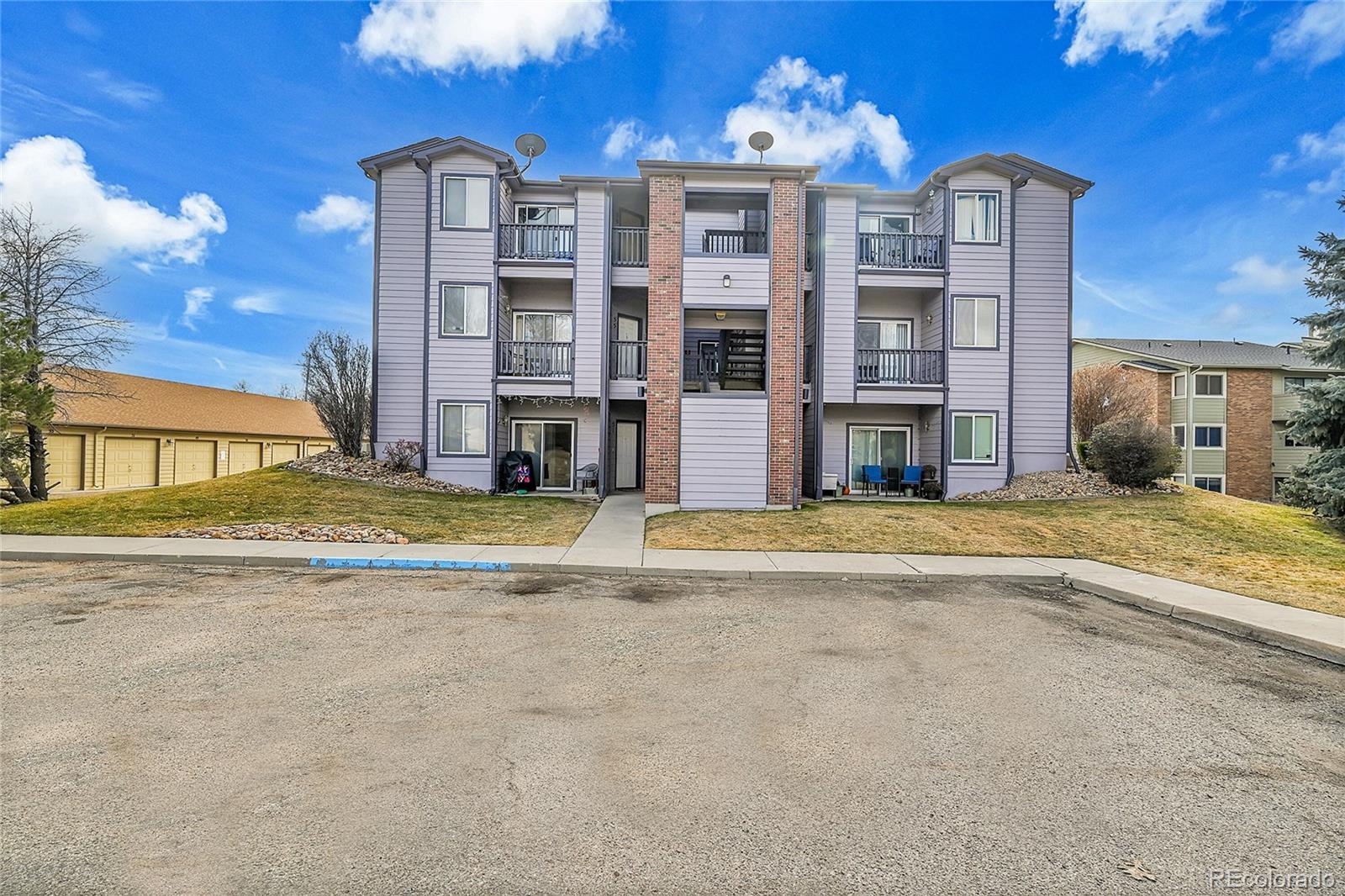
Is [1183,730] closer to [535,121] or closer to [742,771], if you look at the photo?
[742,771]

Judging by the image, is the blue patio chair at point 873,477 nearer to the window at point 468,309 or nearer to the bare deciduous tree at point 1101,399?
the bare deciduous tree at point 1101,399

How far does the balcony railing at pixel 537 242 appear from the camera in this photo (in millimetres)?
17688

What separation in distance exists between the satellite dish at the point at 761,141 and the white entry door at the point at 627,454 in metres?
9.77

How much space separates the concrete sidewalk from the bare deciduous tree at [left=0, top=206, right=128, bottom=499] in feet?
38.0

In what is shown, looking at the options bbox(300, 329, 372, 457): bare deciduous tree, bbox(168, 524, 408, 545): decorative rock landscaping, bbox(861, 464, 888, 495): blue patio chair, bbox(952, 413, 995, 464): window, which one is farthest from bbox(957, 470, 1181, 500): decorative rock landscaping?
bbox(300, 329, 372, 457): bare deciduous tree

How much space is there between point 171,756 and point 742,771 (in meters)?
3.33

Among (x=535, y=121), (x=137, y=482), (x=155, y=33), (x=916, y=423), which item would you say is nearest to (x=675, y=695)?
(x=916, y=423)

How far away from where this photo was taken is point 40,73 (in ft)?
50.0

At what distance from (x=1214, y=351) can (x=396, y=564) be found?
138 ft

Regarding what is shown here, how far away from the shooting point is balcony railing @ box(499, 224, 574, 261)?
17688 mm

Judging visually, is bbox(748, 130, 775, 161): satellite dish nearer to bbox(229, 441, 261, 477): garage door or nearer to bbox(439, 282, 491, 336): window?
bbox(439, 282, 491, 336): window

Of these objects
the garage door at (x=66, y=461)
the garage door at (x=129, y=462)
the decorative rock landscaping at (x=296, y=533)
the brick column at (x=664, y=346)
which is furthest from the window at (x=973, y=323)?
the garage door at (x=129, y=462)

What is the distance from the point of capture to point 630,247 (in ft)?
58.9

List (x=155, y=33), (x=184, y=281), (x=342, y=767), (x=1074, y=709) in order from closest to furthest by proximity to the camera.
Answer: (x=342, y=767), (x=1074, y=709), (x=155, y=33), (x=184, y=281)
